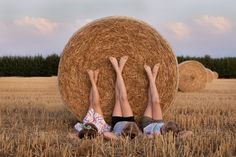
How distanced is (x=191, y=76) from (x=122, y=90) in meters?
11.1

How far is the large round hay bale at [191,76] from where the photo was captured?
1830cm

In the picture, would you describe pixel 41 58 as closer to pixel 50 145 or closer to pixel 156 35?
pixel 156 35

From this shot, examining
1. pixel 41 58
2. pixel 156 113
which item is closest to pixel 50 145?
pixel 156 113

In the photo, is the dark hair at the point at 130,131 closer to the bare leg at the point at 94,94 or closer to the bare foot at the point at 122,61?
the bare leg at the point at 94,94

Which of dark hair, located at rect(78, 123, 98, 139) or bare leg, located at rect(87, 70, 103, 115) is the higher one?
bare leg, located at rect(87, 70, 103, 115)

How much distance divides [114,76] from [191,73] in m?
10.9

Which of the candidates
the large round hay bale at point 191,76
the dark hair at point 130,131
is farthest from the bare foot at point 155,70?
the large round hay bale at point 191,76

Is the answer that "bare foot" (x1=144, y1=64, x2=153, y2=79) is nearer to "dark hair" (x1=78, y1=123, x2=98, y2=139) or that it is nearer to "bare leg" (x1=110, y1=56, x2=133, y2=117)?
"bare leg" (x1=110, y1=56, x2=133, y2=117)

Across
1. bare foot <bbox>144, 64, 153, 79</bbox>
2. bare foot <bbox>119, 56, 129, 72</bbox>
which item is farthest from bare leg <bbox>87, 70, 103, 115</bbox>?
bare foot <bbox>144, 64, 153, 79</bbox>

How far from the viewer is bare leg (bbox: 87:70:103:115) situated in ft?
25.3

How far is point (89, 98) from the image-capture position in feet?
25.9

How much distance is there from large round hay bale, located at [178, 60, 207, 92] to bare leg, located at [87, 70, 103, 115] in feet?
34.7

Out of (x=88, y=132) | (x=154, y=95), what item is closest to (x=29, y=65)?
(x=154, y=95)

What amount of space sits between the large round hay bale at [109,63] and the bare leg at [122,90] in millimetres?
105
